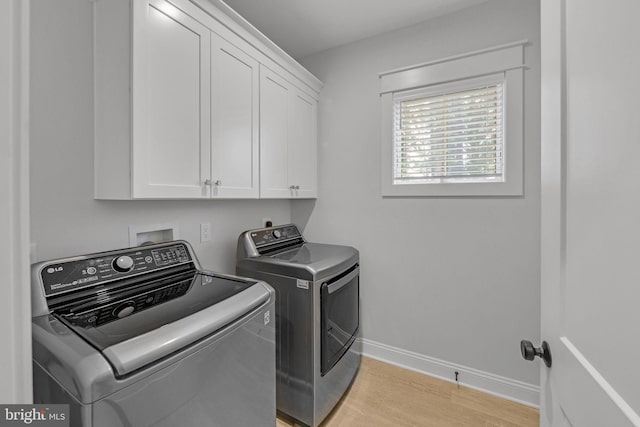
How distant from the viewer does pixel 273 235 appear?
82.8 inches

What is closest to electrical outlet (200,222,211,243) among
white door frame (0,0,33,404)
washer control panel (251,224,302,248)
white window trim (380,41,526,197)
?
washer control panel (251,224,302,248)

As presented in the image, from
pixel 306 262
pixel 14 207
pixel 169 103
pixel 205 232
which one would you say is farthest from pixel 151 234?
pixel 14 207

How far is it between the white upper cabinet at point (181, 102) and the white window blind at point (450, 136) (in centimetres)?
101

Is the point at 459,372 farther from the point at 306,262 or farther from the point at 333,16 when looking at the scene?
the point at 333,16

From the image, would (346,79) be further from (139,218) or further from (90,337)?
(90,337)

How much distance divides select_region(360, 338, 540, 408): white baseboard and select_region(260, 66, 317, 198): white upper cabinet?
4.62 feet

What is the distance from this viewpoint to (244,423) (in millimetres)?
1111

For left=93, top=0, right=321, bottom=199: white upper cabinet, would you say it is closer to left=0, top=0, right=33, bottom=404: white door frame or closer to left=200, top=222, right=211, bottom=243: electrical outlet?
left=200, top=222, right=211, bottom=243: electrical outlet

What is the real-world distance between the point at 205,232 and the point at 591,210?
70.1 inches

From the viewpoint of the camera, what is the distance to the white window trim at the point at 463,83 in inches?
Result: 71.3

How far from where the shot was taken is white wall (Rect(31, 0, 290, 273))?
44.8 inches

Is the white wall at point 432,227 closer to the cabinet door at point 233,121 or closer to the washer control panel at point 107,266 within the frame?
the cabinet door at point 233,121

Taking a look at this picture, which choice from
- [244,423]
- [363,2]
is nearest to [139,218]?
[244,423]

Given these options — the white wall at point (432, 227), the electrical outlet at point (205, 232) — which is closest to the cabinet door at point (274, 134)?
the electrical outlet at point (205, 232)
